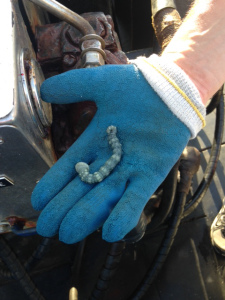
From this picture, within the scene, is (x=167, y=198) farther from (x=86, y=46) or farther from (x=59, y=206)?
(x=86, y=46)

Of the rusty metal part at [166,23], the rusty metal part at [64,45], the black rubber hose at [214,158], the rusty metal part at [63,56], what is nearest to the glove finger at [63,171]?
the rusty metal part at [63,56]

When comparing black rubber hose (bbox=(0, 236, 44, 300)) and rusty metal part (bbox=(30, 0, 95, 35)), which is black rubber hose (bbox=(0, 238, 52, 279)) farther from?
rusty metal part (bbox=(30, 0, 95, 35))

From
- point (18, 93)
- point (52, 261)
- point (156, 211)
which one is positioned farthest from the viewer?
point (52, 261)

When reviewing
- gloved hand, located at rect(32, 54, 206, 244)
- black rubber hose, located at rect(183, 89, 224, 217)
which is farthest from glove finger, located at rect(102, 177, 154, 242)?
black rubber hose, located at rect(183, 89, 224, 217)

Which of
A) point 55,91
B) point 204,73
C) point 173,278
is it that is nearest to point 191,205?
point 173,278

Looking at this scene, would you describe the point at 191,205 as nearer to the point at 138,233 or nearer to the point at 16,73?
the point at 138,233
